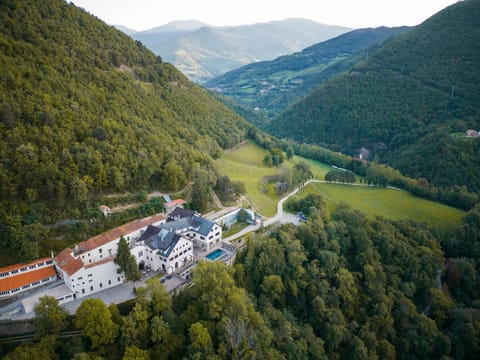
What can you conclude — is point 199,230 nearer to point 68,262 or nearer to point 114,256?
point 114,256

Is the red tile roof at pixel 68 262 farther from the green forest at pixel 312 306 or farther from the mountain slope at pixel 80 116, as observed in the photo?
the mountain slope at pixel 80 116

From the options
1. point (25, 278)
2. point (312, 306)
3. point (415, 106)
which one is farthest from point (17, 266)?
point (415, 106)

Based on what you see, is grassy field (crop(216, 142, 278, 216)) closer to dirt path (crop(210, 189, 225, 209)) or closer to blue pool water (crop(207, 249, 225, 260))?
dirt path (crop(210, 189, 225, 209))

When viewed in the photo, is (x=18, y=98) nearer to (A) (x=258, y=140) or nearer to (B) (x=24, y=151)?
(B) (x=24, y=151)

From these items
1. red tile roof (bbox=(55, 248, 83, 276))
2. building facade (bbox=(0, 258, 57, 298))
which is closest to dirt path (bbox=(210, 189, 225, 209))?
red tile roof (bbox=(55, 248, 83, 276))

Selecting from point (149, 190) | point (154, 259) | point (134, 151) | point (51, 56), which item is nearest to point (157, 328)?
point (154, 259)

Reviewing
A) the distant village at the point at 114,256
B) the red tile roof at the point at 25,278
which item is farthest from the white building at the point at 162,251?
the red tile roof at the point at 25,278
